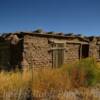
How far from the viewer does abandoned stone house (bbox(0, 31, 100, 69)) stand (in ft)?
53.5

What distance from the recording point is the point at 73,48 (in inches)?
754

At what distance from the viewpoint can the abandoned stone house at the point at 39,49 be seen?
1631cm

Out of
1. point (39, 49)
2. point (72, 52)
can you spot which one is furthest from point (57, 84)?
point (72, 52)

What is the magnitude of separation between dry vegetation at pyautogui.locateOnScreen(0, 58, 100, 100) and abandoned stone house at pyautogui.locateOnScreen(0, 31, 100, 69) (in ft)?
12.3

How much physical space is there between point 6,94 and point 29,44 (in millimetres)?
7509

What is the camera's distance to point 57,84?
1092 centimetres

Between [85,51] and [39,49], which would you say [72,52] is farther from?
[39,49]

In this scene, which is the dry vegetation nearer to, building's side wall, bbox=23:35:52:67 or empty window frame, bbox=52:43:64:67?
building's side wall, bbox=23:35:52:67

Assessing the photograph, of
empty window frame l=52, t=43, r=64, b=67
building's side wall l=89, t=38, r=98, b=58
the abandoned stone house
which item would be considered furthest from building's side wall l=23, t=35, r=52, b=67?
building's side wall l=89, t=38, r=98, b=58

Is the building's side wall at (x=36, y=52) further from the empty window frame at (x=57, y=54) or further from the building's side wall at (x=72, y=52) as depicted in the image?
the building's side wall at (x=72, y=52)

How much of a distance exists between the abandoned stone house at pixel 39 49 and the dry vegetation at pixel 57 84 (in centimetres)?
375

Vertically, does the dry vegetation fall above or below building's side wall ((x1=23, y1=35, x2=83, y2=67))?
below

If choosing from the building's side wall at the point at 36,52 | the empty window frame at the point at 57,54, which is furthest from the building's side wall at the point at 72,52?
the building's side wall at the point at 36,52

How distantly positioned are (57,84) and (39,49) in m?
6.37
